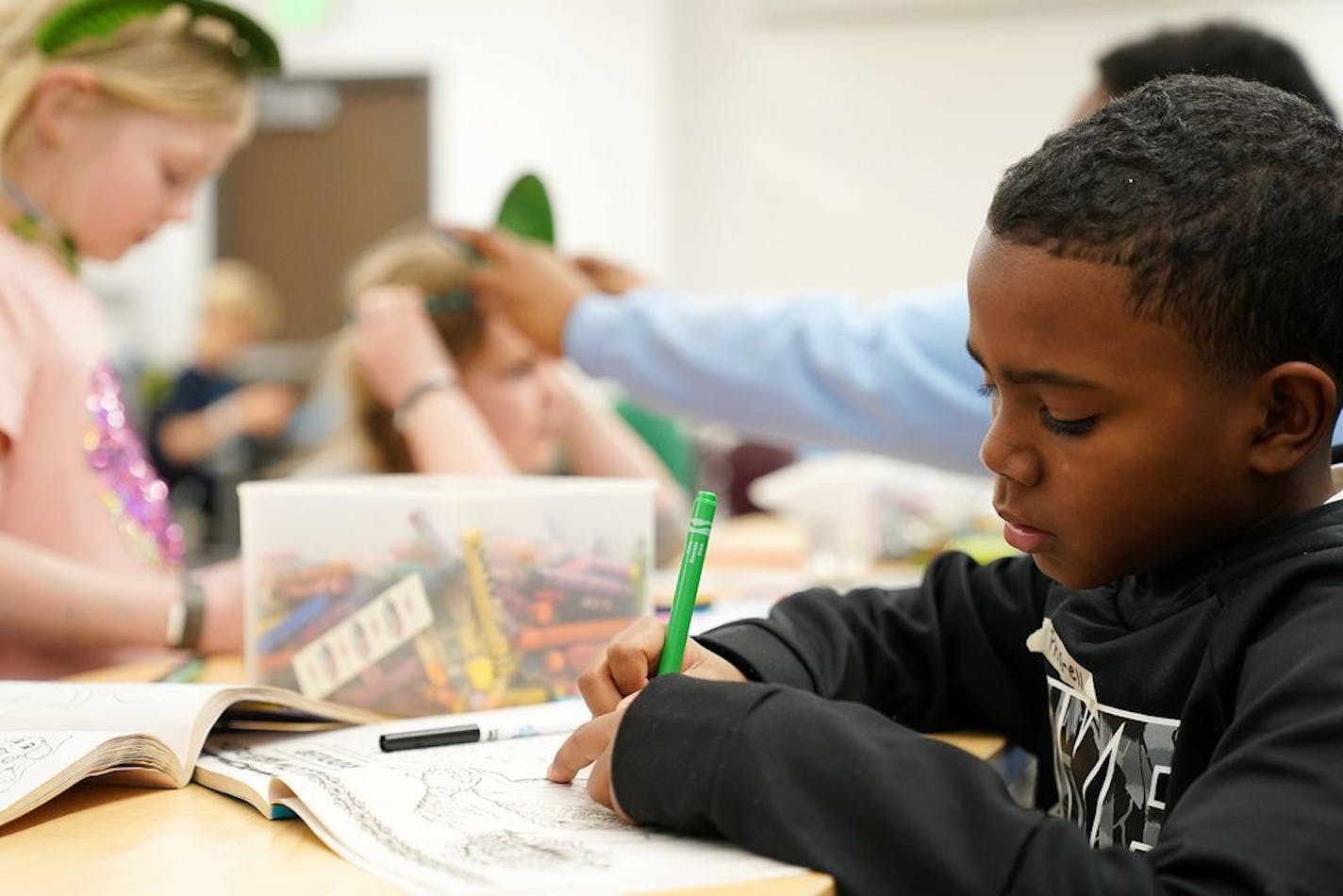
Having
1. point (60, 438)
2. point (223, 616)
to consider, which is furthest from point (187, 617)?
point (60, 438)

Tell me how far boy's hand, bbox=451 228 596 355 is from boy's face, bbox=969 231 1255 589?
3.13ft

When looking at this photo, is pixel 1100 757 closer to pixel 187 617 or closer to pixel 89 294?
pixel 187 617

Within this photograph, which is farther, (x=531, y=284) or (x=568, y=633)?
(x=531, y=284)

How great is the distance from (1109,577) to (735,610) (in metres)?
0.55

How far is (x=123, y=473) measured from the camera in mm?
1302

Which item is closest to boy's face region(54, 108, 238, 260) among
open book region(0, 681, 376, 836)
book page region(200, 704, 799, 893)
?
open book region(0, 681, 376, 836)

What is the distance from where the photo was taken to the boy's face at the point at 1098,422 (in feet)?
2.00

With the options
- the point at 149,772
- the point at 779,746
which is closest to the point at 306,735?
the point at 149,772

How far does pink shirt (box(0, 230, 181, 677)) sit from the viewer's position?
1203 mm

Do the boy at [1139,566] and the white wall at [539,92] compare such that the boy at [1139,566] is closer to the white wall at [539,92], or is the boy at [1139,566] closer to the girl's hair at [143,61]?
the girl's hair at [143,61]

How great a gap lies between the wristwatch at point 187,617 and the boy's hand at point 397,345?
60 centimetres

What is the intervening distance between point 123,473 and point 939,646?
Result: 798mm

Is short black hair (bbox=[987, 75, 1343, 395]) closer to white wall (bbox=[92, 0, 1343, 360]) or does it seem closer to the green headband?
the green headband

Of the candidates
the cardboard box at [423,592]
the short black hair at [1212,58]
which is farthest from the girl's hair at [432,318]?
the cardboard box at [423,592]
